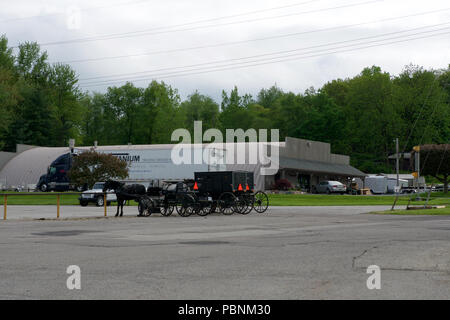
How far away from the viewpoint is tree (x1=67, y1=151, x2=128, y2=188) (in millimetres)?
48062

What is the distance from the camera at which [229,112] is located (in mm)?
124000

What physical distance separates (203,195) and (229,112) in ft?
311

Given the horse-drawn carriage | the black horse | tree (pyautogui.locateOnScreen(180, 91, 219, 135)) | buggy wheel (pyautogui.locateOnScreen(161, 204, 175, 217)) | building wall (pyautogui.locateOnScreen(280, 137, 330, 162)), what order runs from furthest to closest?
tree (pyautogui.locateOnScreen(180, 91, 219, 135)) → building wall (pyautogui.locateOnScreen(280, 137, 330, 162)) → buggy wheel (pyautogui.locateOnScreen(161, 204, 175, 217)) → the horse-drawn carriage → the black horse

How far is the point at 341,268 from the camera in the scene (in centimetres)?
1012

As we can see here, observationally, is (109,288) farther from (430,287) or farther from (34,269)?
(430,287)

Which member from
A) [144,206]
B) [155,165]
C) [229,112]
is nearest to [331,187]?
[155,165]

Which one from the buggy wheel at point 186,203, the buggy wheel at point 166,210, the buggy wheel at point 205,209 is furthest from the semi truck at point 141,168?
the buggy wheel at point 186,203

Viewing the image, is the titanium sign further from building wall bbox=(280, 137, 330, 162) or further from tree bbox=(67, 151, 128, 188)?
building wall bbox=(280, 137, 330, 162)

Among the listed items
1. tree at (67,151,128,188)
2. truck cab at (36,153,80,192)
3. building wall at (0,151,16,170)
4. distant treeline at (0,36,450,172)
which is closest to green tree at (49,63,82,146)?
distant treeline at (0,36,450,172)

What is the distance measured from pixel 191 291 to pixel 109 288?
1127mm

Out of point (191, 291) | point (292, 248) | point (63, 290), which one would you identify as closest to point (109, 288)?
point (63, 290)

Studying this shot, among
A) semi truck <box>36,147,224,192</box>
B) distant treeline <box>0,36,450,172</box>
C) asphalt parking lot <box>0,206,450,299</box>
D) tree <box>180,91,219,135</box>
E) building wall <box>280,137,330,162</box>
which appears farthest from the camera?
tree <box>180,91,219,135</box>

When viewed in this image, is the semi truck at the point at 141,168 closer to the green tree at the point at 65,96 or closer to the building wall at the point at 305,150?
the building wall at the point at 305,150

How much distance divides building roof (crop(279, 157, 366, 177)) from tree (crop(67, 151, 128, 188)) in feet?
75.5
